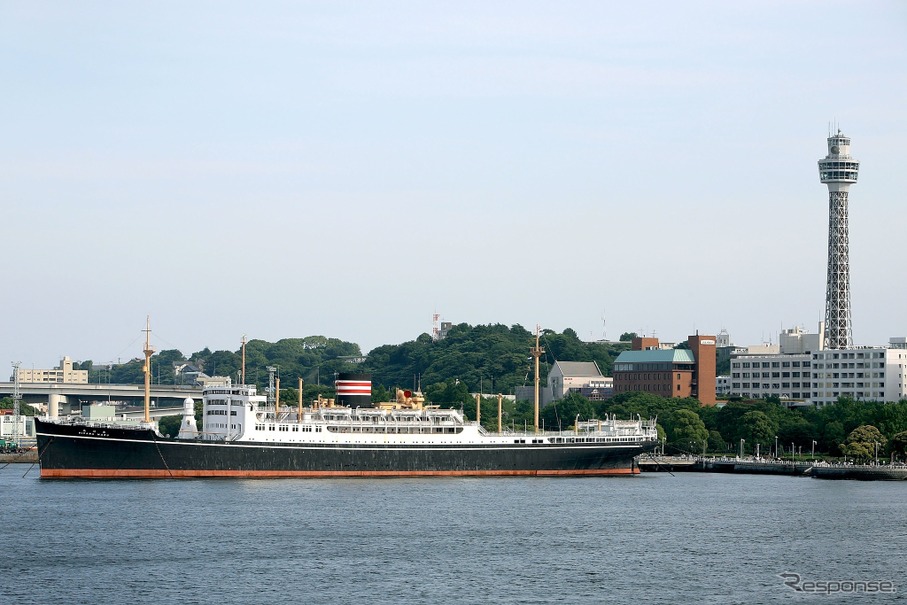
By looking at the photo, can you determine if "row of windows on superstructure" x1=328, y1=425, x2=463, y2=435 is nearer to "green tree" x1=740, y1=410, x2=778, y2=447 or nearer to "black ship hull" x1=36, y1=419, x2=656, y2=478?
"black ship hull" x1=36, y1=419, x2=656, y2=478

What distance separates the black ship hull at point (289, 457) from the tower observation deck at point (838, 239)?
7464cm

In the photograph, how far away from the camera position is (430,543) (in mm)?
56250

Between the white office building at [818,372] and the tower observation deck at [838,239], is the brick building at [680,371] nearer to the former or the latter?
the white office building at [818,372]

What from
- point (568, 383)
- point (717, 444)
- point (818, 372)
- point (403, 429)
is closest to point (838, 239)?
point (818, 372)

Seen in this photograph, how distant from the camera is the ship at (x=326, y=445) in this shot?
84750mm

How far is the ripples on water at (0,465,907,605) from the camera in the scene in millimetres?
45812

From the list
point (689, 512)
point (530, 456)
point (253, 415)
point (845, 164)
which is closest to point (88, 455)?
point (253, 415)

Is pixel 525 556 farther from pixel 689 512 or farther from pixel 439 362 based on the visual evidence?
pixel 439 362

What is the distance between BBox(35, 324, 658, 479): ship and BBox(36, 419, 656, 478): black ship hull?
0.20 ft

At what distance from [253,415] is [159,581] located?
1612 inches

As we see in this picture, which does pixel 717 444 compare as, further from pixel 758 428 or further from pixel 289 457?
pixel 289 457

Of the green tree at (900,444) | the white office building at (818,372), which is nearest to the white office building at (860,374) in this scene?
the white office building at (818,372)

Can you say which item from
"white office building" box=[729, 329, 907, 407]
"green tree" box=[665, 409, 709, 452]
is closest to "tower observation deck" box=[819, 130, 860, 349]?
"white office building" box=[729, 329, 907, 407]

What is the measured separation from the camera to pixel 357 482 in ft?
283
